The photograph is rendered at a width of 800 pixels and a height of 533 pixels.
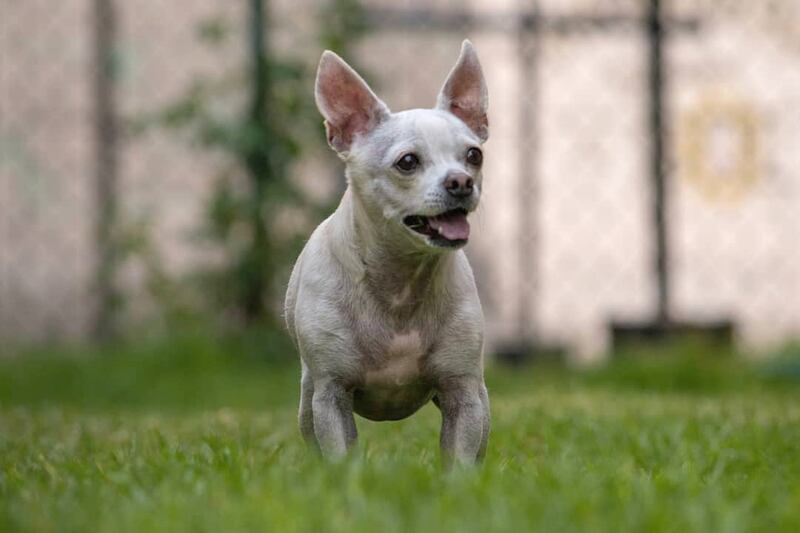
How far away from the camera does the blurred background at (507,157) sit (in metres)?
8.13

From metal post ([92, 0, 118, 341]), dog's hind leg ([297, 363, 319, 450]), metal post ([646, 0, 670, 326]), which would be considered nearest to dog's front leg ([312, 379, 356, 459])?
dog's hind leg ([297, 363, 319, 450])

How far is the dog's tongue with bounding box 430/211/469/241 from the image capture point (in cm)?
295

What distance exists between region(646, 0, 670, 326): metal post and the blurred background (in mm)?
13

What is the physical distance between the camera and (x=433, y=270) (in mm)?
3100

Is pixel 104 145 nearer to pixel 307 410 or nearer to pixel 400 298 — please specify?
pixel 307 410

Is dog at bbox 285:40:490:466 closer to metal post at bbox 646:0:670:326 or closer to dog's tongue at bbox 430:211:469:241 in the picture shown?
dog's tongue at bbox 430:211:469:241

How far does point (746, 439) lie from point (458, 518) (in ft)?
6.68

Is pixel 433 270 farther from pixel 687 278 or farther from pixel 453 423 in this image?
pixel 687 278

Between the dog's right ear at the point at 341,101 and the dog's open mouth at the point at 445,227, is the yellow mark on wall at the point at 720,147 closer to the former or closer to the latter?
the dog's right ear at the point at 341,101

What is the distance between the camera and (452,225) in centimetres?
297

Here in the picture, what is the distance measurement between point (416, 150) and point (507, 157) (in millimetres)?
5513

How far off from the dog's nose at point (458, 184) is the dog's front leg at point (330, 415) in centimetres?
55

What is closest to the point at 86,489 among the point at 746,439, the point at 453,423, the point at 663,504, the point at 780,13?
the point at 453,423

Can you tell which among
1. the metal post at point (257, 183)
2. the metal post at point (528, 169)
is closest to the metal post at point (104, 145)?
the metal post at point (257, 183)
